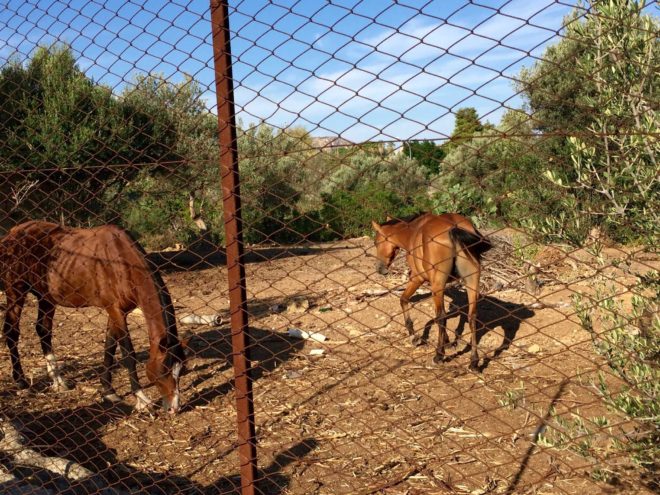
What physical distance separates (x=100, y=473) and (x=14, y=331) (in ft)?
12.0

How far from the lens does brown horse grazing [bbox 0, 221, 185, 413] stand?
17.9ft

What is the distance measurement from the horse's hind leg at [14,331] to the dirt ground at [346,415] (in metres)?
0.13

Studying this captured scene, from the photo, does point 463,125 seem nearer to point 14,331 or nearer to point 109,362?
point 109,362

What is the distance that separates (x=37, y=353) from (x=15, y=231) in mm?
1942

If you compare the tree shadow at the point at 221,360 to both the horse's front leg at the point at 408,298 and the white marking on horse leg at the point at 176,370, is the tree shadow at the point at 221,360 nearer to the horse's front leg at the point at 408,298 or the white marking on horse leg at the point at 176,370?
the white marking on horse leg at the point at 176,370

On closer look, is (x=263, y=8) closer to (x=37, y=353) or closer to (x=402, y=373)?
(x=402, y=373)

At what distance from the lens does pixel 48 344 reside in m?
6.45

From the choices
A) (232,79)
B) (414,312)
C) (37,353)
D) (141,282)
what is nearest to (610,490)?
(232,79)

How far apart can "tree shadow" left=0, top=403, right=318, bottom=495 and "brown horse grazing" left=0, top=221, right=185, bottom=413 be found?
51 cm

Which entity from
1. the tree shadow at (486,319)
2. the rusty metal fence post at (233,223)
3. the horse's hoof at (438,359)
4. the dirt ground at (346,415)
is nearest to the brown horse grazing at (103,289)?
the dirt ground at (346,415)

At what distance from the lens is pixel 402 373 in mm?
6898

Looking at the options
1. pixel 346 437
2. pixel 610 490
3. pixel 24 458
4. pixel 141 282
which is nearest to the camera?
pixel 610 490

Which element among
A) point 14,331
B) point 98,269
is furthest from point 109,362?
point 14,331

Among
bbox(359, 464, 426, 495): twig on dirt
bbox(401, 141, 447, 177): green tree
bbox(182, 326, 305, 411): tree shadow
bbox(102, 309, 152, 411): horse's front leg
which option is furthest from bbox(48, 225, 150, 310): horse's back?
bbox(401, 141, 447, 177): green tree
